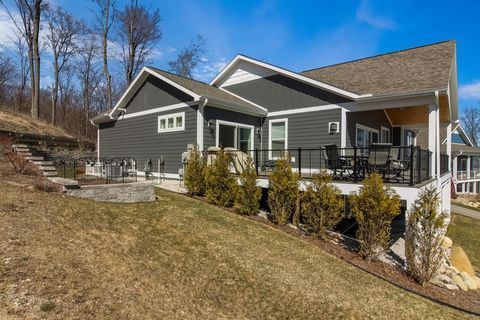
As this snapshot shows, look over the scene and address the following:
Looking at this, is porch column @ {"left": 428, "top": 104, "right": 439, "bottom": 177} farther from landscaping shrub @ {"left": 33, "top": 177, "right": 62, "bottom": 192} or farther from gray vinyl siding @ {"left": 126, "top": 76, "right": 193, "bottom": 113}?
landscaping shrub @ {"left": 33, "top": 177, "right": 62, "bottom": 192}

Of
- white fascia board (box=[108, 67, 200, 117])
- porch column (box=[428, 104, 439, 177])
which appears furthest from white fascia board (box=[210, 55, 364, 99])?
white fascia board (box=[108, 67, 200, 117])

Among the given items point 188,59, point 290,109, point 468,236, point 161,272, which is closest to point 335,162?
point 290,109

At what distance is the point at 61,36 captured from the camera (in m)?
25.4

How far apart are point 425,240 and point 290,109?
23.6ft

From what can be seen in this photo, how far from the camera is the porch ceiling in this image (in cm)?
1198

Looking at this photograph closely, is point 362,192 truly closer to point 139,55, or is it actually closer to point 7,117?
point 7,117

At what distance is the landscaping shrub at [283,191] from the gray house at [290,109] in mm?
1013

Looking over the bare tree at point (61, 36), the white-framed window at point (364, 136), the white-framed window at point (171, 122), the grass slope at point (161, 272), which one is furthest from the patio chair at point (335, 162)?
the bare tree at point (61, 36)

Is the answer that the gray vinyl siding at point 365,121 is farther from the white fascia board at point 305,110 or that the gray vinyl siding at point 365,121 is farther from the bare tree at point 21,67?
the bare tree at point 21,67

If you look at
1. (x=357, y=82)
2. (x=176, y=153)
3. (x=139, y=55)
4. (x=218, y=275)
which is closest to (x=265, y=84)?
(x=357, y=82)

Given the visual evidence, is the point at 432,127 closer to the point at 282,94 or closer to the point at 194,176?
the point at 282,94

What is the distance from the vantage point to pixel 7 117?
16.7 metres

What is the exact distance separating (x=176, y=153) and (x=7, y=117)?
39.6 feet

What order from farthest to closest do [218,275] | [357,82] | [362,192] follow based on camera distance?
[357,82] → [362,192] → [218,275]
